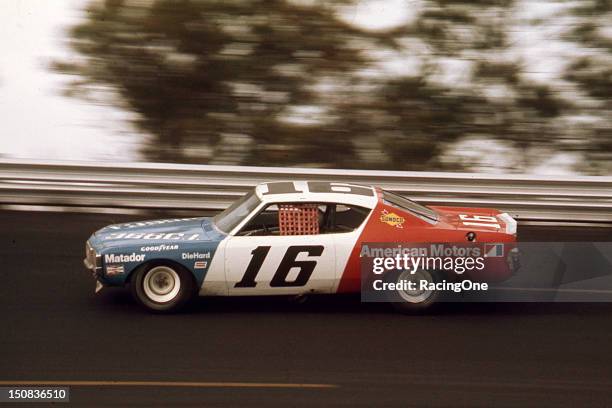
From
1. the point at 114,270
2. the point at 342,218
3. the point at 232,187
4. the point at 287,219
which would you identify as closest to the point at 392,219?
the point at 342,218

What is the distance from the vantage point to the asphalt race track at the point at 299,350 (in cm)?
639

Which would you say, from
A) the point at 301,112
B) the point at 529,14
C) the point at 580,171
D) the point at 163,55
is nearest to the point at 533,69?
the point at 529,14

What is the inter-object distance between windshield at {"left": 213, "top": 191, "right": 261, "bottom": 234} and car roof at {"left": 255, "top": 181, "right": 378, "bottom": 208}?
92 millimetres

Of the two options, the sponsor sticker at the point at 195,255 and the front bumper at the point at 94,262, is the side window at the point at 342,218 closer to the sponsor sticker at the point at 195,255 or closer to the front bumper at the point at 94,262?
the sponsor sticker at the point at 195,255

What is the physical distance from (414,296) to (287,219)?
4.71 feet

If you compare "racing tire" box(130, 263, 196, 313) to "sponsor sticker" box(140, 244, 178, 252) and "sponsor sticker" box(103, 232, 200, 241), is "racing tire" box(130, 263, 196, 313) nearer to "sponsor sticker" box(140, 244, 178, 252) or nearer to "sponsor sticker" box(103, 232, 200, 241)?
"sponsor sticker" box(140, 244, 178, 252)

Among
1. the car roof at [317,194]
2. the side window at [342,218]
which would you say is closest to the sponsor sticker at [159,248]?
the car roof at [317,194]

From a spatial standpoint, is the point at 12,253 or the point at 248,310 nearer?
the point at 248,310

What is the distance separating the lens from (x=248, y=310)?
829cm

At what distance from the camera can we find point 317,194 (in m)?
8.16

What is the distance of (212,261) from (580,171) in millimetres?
8316

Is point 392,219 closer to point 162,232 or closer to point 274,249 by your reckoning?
point 274,249

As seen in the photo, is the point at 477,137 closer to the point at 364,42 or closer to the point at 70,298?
the point at 364,42

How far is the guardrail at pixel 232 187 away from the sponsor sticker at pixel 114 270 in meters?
3.72
